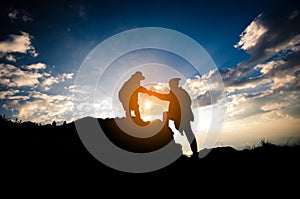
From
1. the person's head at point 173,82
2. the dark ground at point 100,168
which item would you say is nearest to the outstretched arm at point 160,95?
the person's head at point 173,82

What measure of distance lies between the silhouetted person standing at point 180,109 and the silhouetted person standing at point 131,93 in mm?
1913

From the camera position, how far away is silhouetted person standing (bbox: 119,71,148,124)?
1135 centimetres

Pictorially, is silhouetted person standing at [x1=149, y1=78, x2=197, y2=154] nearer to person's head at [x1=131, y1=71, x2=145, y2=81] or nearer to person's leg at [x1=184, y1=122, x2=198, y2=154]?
person's leg at [x1=184, y1=122, x2=198, y2=154]

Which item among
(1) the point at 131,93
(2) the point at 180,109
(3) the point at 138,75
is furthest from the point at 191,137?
(3) the point at 138,75

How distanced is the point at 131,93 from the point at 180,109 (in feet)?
10.2

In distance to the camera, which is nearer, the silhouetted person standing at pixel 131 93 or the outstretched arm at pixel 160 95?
the silhouetted person standing at pixel 131 93

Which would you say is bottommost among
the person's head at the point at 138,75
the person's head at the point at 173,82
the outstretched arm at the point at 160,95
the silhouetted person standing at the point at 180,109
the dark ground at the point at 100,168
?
the dark ground at the point at 100,168

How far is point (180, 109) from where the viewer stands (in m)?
11.9

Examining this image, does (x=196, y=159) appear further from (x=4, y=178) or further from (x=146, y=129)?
(x=4, y=178)

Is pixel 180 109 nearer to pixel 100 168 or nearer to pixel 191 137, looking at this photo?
pixel 191 137

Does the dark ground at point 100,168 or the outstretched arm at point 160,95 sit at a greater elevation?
the outstretched arm at point 160,95

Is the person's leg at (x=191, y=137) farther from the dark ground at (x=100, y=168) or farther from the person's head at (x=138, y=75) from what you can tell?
the person's head at (x=138, y=75)

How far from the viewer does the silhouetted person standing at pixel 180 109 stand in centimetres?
1185

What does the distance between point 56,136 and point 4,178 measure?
12.0 feet
